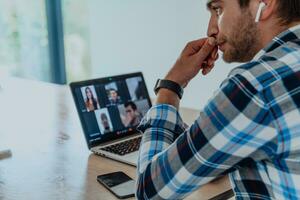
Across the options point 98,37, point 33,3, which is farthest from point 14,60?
point 98,37

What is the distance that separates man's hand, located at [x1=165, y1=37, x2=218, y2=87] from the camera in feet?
3.67

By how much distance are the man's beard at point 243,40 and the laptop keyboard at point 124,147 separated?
0.59 metres

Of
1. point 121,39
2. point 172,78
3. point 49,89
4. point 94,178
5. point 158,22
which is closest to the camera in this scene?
point 172,78

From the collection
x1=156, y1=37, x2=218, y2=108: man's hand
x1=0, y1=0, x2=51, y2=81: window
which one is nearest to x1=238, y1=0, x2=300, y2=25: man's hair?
x1=156, y1=37, x2=218, y2=108: man's hand

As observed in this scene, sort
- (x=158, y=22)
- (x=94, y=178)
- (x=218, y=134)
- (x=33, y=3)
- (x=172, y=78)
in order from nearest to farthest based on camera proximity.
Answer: (x=218, y=134) → (x=172, y=78) → (x=94, y=178) → (x=158, y=22) → (x=33, y=3)

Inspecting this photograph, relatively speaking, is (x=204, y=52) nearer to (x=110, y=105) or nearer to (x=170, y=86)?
(x=170, y=86)

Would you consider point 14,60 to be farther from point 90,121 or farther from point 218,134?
point 218,134

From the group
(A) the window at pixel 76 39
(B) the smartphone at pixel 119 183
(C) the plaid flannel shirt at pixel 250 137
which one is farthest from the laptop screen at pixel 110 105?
(A) the window at pixel 76 39

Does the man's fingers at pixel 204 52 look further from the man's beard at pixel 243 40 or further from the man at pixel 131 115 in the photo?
the man at pixel 131 115

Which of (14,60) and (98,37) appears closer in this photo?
(98,37)

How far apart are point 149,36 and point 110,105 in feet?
8.02

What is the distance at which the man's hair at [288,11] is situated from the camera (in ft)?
2.64

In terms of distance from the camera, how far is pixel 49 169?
1.26m

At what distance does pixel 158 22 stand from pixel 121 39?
520 mm
